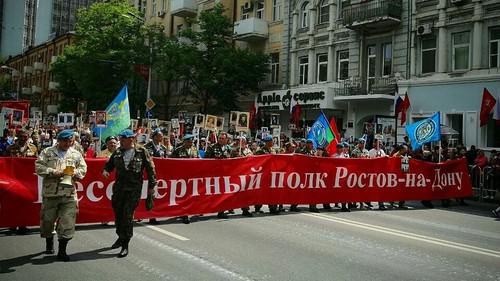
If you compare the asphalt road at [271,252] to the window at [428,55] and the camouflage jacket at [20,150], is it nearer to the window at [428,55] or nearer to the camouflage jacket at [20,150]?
the camouflage jacket at [20,150]

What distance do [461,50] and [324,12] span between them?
9.35 m

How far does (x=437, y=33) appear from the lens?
78.7 feet

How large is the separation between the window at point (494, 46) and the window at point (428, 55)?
280 centimetres

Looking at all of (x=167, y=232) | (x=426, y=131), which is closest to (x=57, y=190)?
(x=167, y=232)

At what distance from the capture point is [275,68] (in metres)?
34.0

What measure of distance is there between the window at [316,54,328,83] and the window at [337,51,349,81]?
1.08m

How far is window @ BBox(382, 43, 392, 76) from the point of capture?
1034 inches

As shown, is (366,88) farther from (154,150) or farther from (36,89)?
(36,89)

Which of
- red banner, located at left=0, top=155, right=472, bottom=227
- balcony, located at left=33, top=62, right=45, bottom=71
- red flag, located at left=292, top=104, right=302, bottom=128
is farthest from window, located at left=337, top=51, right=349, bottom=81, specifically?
balcony, located at left=33, top=62, right=45, bottom=71

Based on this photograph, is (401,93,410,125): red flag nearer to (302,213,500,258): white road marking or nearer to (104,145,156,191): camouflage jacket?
(302,213,500,258): white road marking

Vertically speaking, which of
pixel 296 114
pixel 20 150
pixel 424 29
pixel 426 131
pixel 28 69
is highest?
pixel 28 69

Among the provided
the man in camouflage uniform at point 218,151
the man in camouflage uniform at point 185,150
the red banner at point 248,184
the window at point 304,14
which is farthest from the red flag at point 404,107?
the man in camouflage uniform at point 185,150

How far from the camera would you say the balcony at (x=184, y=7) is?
40.6 meters

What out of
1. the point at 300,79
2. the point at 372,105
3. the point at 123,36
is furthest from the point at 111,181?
the point at 123,36
